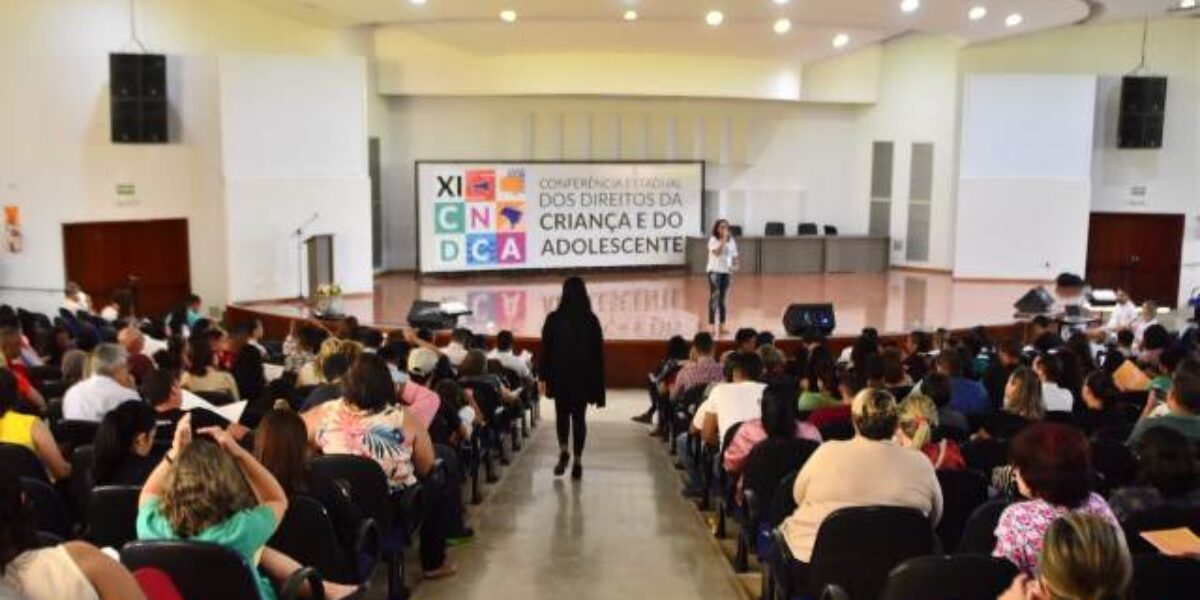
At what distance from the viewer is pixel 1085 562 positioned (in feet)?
7.17

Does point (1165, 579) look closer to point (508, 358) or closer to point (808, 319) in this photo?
point (508, 358)

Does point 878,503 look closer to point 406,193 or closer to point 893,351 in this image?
point 893,351

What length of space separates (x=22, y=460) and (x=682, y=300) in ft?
40.2

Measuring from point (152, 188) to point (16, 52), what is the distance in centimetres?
242

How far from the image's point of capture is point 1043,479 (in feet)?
10.0

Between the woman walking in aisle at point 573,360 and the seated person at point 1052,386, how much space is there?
277cm

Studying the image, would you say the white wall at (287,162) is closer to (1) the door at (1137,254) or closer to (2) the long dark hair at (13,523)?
(1) the door at (1137,254)

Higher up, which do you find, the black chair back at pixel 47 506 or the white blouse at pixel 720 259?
the white blouse at pixel 720 259

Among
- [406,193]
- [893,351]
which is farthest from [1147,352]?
[406,193]

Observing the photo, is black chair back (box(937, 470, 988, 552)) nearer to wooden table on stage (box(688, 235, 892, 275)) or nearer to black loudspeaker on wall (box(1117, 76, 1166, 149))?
wooden table on stage (box(688, 235, 892, 275))

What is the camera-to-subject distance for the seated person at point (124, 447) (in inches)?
159

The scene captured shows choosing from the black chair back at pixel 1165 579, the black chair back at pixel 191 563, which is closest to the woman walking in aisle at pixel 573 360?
the black chair back at pixel 191 563

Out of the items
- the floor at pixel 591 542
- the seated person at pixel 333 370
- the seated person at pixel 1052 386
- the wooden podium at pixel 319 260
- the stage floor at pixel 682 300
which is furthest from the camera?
the wooden podium at pixel 319 260

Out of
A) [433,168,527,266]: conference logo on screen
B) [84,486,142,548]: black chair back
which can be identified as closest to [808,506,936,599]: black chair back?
[84,486,142,548]: black chair back
